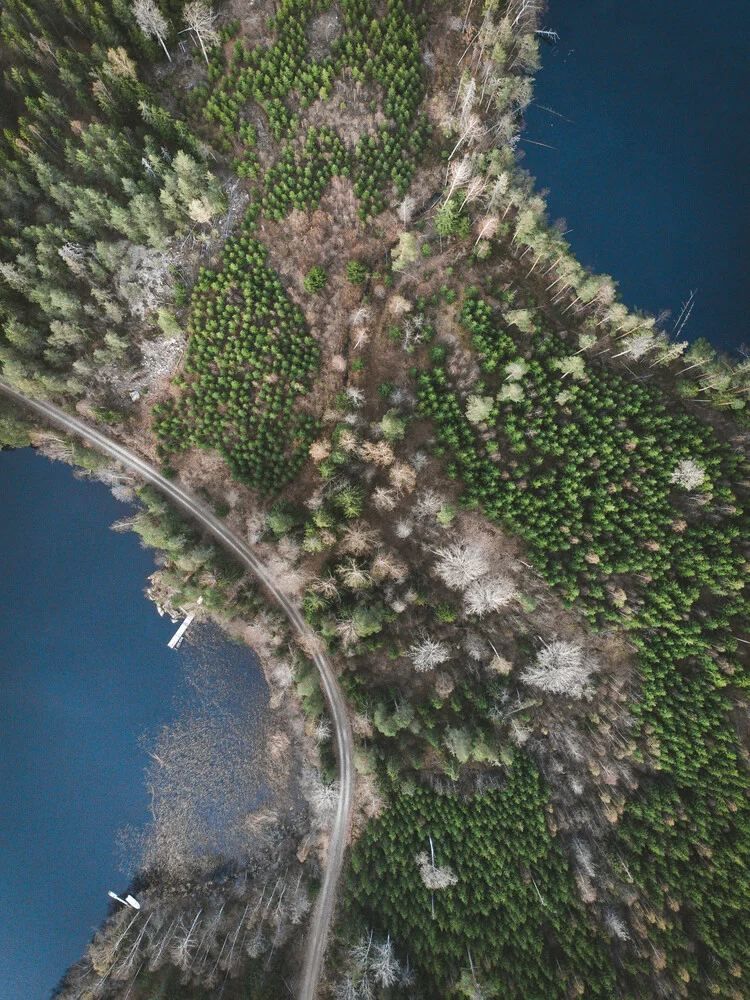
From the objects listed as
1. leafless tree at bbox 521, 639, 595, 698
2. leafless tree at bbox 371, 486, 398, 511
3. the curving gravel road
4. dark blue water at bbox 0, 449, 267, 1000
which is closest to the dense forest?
leafless tree at bbox 521, 639, 595, 698

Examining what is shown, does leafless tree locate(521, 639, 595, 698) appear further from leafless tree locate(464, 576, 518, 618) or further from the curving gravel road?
the curving gravel road

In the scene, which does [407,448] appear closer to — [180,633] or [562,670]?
[562,670]

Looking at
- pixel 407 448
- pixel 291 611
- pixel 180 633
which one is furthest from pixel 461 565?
pixel 180 633

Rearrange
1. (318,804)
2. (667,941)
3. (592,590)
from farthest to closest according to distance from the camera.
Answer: (318,804)
(592,590)
(667,941)

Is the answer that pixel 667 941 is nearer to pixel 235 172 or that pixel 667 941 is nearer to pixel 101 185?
pixel 235 172

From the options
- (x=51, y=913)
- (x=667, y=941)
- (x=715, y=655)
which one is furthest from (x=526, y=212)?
(x=51, y=913)

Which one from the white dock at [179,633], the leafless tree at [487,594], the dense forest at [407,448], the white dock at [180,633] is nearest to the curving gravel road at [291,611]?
the dense forest at [407,448]

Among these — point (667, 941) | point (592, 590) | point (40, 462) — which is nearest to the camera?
point (667, 941)
